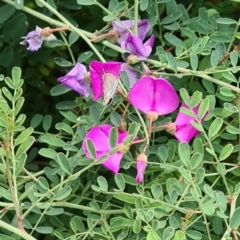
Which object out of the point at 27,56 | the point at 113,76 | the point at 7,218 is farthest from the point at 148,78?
the point at 27,56

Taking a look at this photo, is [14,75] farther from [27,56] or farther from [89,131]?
[27,56]

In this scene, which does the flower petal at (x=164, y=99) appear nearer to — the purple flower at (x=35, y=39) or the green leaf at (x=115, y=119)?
the green leaf at (x=115, y=119)

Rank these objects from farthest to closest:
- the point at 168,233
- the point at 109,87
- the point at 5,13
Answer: the point at 5,13 < the point at 109,87 < the point at 168,233

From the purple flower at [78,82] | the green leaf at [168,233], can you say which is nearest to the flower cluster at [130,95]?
the purple flower at [78,82]

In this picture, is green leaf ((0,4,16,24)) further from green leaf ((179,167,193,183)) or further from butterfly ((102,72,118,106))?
green leaf ((179,167,193,183))

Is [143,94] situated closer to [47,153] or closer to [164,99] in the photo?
[164,99]

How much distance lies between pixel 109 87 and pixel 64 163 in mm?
125

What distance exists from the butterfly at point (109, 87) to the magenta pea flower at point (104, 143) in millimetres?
54

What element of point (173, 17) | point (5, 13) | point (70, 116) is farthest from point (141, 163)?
point (5, 13)

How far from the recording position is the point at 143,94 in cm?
88

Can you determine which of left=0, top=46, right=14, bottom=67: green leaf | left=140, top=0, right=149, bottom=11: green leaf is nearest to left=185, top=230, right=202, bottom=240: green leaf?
left=140, top=0, right=149, bottom=11: green leaf

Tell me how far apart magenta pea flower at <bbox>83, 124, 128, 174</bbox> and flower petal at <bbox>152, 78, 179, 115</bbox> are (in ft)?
0.20

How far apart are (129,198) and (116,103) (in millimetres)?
162

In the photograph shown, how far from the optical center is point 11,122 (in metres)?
0.78
